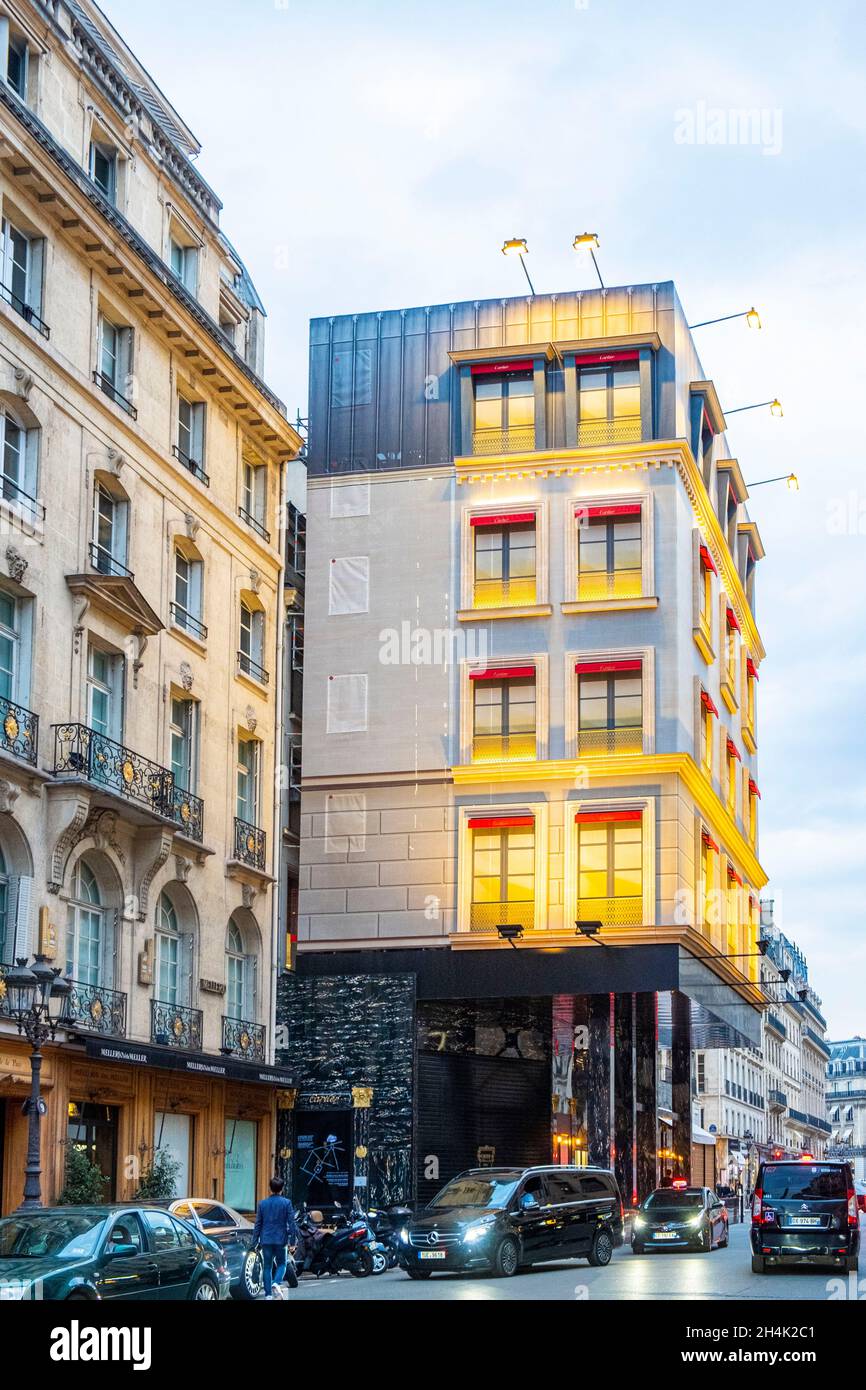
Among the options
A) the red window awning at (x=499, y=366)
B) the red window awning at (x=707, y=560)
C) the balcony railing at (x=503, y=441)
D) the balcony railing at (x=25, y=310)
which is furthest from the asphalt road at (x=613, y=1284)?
the red window awning at (x=499, y=366)

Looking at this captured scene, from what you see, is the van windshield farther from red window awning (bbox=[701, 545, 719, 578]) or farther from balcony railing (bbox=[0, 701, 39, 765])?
red window awning (bbox=[701, 545, 719, 578])

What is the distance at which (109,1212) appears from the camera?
655 inches

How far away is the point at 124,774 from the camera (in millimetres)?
31734

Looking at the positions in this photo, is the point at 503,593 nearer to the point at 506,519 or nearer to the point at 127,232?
the point at 506,519

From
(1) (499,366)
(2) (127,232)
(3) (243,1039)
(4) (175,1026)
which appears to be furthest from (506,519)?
(4) (175,1026)

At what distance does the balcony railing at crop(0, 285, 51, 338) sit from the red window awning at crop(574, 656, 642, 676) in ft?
57.0

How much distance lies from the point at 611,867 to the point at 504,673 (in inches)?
222

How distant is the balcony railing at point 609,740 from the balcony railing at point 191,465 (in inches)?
455

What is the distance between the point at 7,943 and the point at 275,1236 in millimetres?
8724

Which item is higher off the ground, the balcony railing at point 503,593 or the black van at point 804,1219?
the balcony railing at point 503,593

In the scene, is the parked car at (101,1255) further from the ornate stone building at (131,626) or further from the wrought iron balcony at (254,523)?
the wrought iron balcony at (254,523)

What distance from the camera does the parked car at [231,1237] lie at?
72.2 ft

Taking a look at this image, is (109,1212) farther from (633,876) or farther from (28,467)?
(633,876)

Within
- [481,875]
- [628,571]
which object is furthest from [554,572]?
[481,875]
